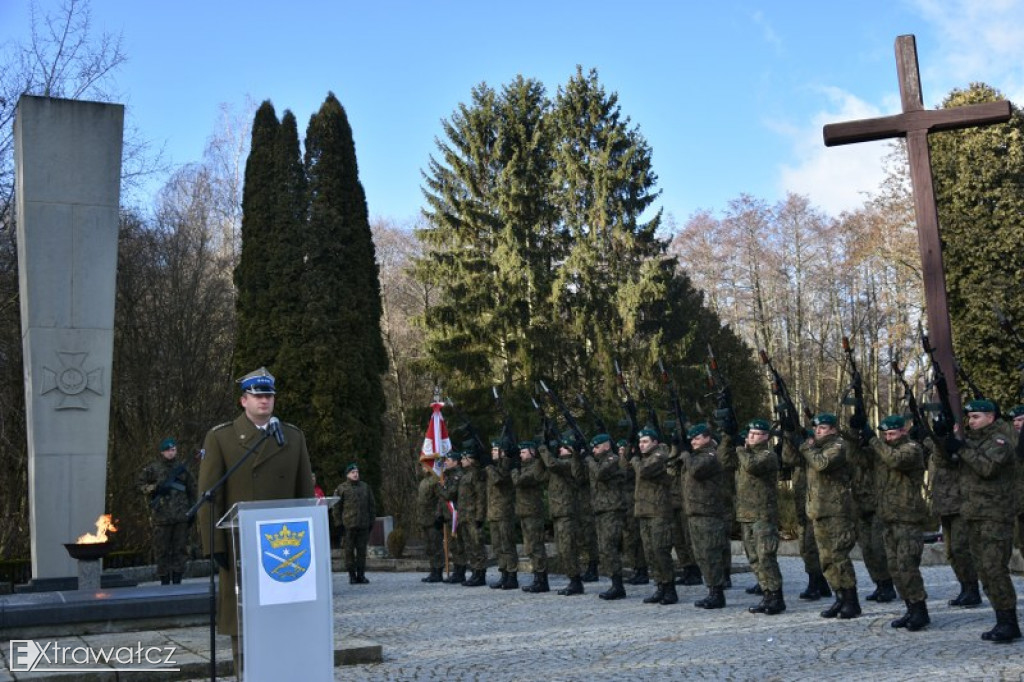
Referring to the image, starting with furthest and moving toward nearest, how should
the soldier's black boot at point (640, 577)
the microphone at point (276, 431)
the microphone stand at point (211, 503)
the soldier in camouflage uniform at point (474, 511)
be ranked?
the soldier in camouflage uniform at point (474, 511) < the soldier's black boot at point (640, 577) < the microphone at point (276, 431) < the microphone stand at point (211, 503)

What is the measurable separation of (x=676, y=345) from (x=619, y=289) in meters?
2.27

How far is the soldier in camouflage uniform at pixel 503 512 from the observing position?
14.1m

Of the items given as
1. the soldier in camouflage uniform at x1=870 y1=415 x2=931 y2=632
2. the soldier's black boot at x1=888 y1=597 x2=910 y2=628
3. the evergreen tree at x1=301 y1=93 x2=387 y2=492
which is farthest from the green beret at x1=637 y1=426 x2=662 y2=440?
the evergreen tree at x1=301 y1=93 x2=387 y2=492

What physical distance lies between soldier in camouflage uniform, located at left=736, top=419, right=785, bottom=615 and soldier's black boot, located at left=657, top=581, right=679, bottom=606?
1172 millimetres

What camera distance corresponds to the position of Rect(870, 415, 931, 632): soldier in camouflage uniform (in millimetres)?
8469

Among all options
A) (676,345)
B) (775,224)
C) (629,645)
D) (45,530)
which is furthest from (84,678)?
(775,224)

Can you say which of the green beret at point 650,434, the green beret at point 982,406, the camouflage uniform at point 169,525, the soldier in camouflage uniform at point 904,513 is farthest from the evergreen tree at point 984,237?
the camouflage uniform at point 169,525

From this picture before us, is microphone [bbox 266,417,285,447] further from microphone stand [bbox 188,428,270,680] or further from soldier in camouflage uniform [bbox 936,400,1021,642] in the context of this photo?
soldier in camouflage uniform [bbox 936,400,1021,642]

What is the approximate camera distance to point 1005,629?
7.59m

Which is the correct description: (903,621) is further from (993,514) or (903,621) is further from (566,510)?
(566,510)

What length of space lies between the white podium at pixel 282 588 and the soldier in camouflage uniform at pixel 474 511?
9.69 meters

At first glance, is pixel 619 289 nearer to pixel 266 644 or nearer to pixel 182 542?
pixel 182 542

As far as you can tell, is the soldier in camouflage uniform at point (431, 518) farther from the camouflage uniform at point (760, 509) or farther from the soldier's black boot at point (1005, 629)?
the soldier's black boot at point (1005, 629)

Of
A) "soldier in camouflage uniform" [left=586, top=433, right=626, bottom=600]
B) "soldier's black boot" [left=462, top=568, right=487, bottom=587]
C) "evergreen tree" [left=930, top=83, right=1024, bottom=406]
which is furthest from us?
"evergreen tree" [left=930, top=83, right=1024, bottom=406]
